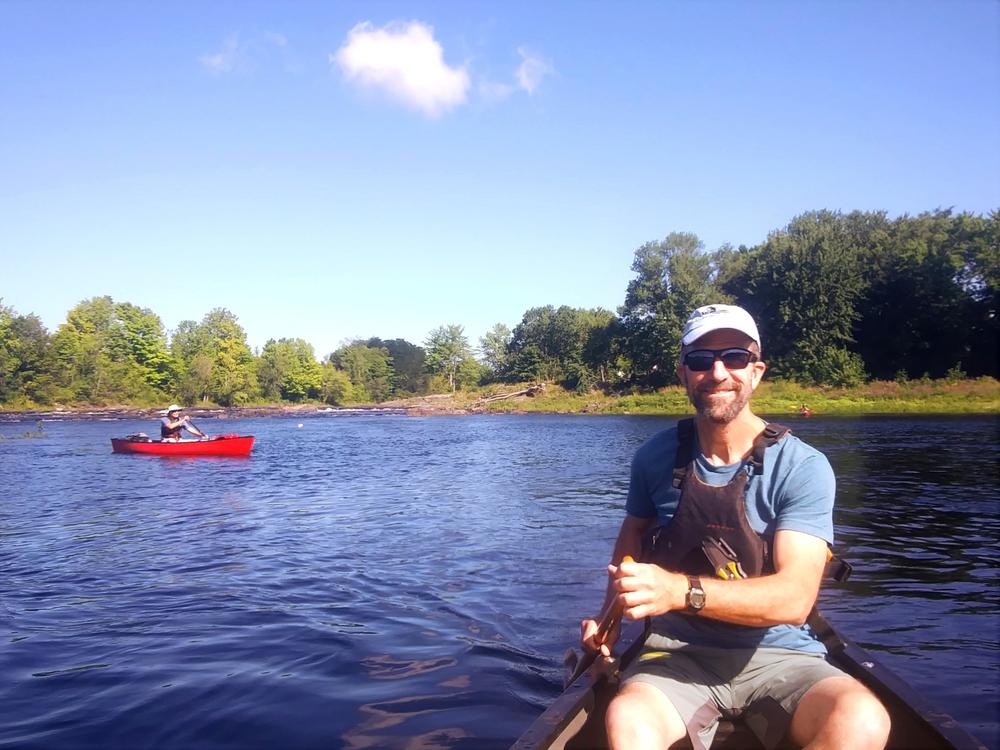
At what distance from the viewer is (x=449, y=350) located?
3652 inches

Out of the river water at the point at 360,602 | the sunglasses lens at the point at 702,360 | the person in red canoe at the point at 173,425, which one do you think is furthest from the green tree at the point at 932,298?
the sunglasses lens at the point at 702,360

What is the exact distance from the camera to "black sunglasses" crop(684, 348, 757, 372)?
318 centimetres

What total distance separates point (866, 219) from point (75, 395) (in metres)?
69.6

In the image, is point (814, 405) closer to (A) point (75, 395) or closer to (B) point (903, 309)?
(B) point (903, 309)

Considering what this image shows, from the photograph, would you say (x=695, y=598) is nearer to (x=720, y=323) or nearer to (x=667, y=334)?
(x=720, y=323)

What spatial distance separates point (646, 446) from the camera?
3539 millimetres

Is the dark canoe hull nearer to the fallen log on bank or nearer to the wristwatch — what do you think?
the wristwatch

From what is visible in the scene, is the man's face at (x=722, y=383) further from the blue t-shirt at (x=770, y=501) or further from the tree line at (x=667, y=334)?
the tree line at (x=667, y=334)

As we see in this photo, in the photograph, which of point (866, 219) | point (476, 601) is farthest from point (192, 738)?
point (866, 219)

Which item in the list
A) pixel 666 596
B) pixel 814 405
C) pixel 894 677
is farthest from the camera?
pixel 814 405

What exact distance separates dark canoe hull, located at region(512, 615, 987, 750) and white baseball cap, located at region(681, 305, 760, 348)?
5.31 ft

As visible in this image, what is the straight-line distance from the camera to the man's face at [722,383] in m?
3.17

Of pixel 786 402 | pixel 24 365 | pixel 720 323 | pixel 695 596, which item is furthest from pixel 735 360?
pixel 24 365

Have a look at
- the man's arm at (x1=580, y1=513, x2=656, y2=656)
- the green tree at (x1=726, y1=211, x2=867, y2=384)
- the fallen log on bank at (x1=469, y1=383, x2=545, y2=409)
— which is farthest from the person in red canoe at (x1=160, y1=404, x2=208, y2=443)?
the fallen log on bank at (x1=469, y1=383, x2=545, y2=409)
